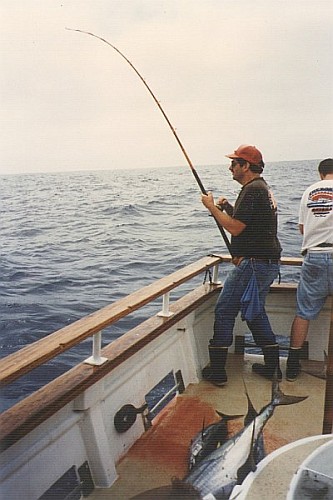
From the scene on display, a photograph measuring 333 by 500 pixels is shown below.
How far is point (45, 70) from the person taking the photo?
4.72 feet

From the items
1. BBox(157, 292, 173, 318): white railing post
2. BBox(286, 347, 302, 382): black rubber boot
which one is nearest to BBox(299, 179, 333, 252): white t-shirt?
BBox(286, 347, 302, 382): black rubber boot

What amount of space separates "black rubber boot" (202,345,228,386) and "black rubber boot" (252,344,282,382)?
10 centimetres

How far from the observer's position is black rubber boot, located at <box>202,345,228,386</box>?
201 cm

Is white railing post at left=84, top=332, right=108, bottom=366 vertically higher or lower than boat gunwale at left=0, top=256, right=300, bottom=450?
higher

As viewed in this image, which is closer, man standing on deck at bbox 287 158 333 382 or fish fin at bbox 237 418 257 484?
fish fin at bbox 237 418 257 484

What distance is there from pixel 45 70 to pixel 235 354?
109 cm

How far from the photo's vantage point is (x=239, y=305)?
2.04 metres

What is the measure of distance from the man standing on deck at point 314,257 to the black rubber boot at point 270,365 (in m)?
0.04

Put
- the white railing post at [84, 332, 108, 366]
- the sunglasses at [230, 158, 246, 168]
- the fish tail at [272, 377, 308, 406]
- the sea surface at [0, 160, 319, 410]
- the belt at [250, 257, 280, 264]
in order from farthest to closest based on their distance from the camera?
the belt at [250, 257, 280, 264] → the fish tail at [272, 377, 308, 406] → the sunglasses at [230, 158, 246, 168] → the white railing post at [84, 332, 108, 366] → the sea surface at [0, 160, 319, 410]

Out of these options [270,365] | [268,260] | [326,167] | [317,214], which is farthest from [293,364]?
[326,167]

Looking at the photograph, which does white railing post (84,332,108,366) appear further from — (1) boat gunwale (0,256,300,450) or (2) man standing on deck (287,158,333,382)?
(2) man standing on deck (287,158,333,382)

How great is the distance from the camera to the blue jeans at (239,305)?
1.99m

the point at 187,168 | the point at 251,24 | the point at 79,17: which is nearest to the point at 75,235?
the point at 187,168

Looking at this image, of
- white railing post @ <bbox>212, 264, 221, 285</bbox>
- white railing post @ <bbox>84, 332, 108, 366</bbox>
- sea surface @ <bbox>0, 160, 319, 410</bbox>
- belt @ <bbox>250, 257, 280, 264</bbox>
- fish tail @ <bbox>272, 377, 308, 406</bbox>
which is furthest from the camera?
white railing post @ <bbox>212, 264, 221, 285</bbox>
